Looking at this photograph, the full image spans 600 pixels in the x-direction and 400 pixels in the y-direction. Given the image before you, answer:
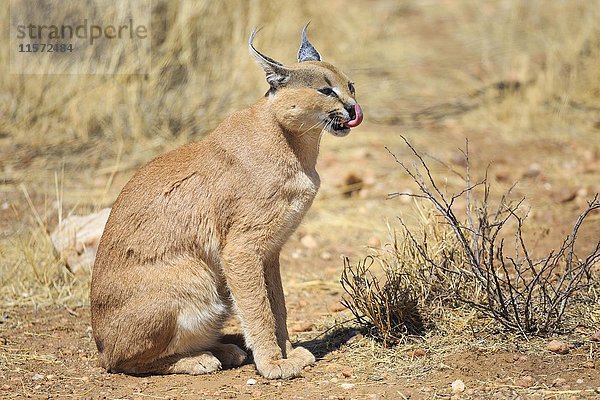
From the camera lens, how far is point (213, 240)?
454cm

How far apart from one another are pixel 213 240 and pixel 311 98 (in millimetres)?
869

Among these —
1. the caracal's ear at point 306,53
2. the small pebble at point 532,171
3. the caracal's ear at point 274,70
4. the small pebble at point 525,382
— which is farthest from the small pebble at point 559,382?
the small pebble at point 532,171

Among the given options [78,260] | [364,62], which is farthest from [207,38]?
[78,260]

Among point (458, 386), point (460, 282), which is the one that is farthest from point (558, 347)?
point (460, 282)

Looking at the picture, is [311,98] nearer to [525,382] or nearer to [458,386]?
[458,386]

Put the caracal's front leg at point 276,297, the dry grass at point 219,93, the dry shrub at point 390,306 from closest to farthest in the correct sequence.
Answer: the dry shrub at point 390,306 < the caracal's front leg at point 276,297 < the dry grass at point 219,93

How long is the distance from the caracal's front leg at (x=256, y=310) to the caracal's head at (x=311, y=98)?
69cm

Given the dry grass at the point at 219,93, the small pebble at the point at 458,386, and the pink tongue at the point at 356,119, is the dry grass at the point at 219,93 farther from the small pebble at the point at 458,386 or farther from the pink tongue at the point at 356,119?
the small pebble at the point at 458,386

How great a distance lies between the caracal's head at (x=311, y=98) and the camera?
445cm

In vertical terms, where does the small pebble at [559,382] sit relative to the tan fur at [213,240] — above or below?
below

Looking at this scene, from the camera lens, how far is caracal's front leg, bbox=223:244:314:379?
4.45m

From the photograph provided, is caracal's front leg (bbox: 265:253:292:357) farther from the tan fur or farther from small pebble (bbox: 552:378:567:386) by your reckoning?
small pebble (bbox: 552:378:567:386)

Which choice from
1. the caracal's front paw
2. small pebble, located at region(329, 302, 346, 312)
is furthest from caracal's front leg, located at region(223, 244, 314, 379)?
small pebble, located at region(329, 302, 346, 312)

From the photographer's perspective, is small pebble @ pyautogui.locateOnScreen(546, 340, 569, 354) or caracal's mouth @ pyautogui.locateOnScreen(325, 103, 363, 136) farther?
caracal's mouth @ pyautogui.locateOnScreen(325, 103, 363, 136)
